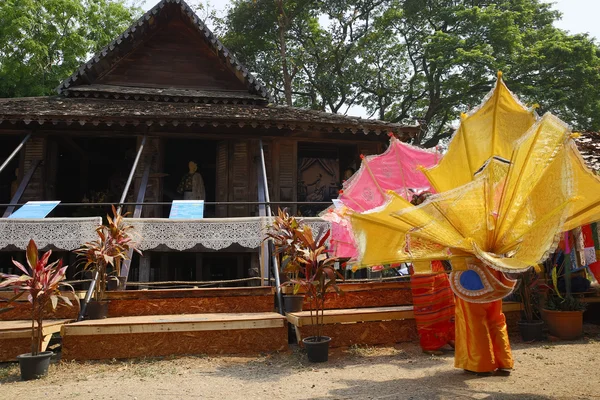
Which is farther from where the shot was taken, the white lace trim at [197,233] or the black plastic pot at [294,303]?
the white lace trim at [197,233]

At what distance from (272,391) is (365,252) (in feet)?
5.37

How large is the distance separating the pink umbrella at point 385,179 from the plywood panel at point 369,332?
3.68 feet

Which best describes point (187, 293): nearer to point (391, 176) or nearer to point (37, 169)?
point (391, 176)

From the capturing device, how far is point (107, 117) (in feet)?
29.9

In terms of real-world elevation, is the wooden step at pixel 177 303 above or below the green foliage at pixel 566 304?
above

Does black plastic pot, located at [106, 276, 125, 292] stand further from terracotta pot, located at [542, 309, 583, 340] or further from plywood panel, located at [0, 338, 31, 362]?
terracotta pot, located at [542, 309, 583, 340]

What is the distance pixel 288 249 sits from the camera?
624cm

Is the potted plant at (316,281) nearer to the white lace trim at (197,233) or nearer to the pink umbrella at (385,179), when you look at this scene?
the pink umbrella at (385,179)

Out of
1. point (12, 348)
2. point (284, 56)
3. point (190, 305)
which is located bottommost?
point (12, 348)

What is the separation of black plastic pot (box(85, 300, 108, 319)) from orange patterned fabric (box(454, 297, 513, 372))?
4.74 m

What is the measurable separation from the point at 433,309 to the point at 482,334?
1.24 meters

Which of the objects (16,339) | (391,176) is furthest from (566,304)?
(16,339)

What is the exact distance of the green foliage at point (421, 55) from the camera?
20.6 metres

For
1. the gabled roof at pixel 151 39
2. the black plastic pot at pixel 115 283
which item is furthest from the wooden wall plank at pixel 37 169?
the black plastic pot at pixel 115 283
